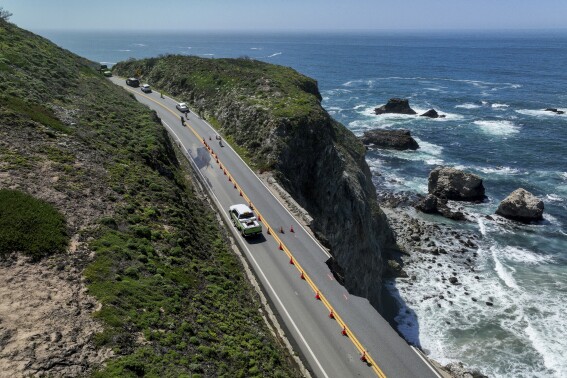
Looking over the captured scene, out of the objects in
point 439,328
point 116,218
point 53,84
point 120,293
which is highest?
point 53,84

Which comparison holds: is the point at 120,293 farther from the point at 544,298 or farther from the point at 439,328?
the point at 544,298

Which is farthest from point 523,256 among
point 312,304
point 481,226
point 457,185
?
point 312,304

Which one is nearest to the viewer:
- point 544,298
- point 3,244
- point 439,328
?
point 3,244

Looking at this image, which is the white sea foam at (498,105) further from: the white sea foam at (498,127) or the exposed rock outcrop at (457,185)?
the exposed rock outcrop at (457,185)

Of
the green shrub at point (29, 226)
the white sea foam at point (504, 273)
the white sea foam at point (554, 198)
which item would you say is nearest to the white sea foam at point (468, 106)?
the white sea foam at point (554, 198)

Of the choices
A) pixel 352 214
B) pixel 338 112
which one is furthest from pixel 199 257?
pixel 338 112

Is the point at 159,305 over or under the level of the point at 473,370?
over

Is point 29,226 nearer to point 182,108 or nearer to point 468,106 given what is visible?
point 182,108
